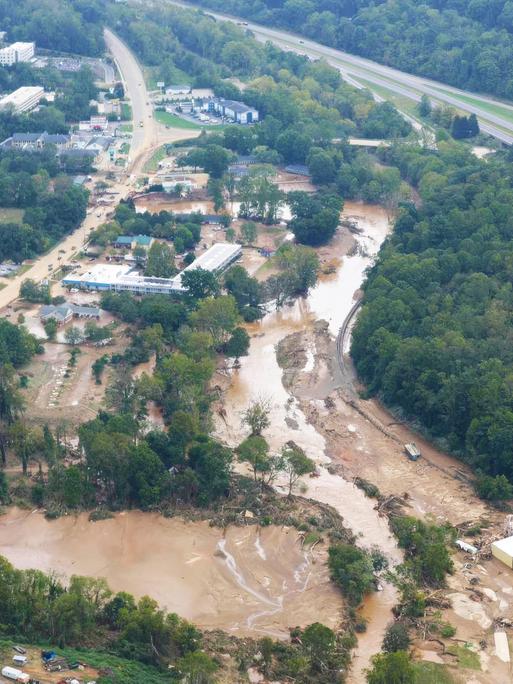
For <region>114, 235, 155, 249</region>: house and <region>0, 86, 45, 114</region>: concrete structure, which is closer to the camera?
<region>114, 235, 155, 249</region>: house

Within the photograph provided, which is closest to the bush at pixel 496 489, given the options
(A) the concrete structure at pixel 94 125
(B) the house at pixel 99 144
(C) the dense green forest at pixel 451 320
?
(C) the dense green forest at pixel 451 320

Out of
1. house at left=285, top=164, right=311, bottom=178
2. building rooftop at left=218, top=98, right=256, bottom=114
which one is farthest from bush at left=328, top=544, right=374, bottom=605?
building rooftop at left=218, top=98, right=256, bottom=114

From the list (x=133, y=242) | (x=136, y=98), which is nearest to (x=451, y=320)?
(x=133, y=242)

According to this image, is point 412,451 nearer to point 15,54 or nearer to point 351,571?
point 351,571

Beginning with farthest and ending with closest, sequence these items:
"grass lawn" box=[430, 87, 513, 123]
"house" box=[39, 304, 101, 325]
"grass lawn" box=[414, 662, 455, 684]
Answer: "grass lawn" box=[430, 87, 513, 123]
"house" box=[39, 304, 101, 325]
"grass lawn" box=[414, 662, 455, 684]

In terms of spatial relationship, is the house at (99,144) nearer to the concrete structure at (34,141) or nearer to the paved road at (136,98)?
the concrete structure at (34,141)

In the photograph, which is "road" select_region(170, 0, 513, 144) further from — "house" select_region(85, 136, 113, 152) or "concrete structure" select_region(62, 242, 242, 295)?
"concrete structure" select_region(62, 242, 242, 295)
